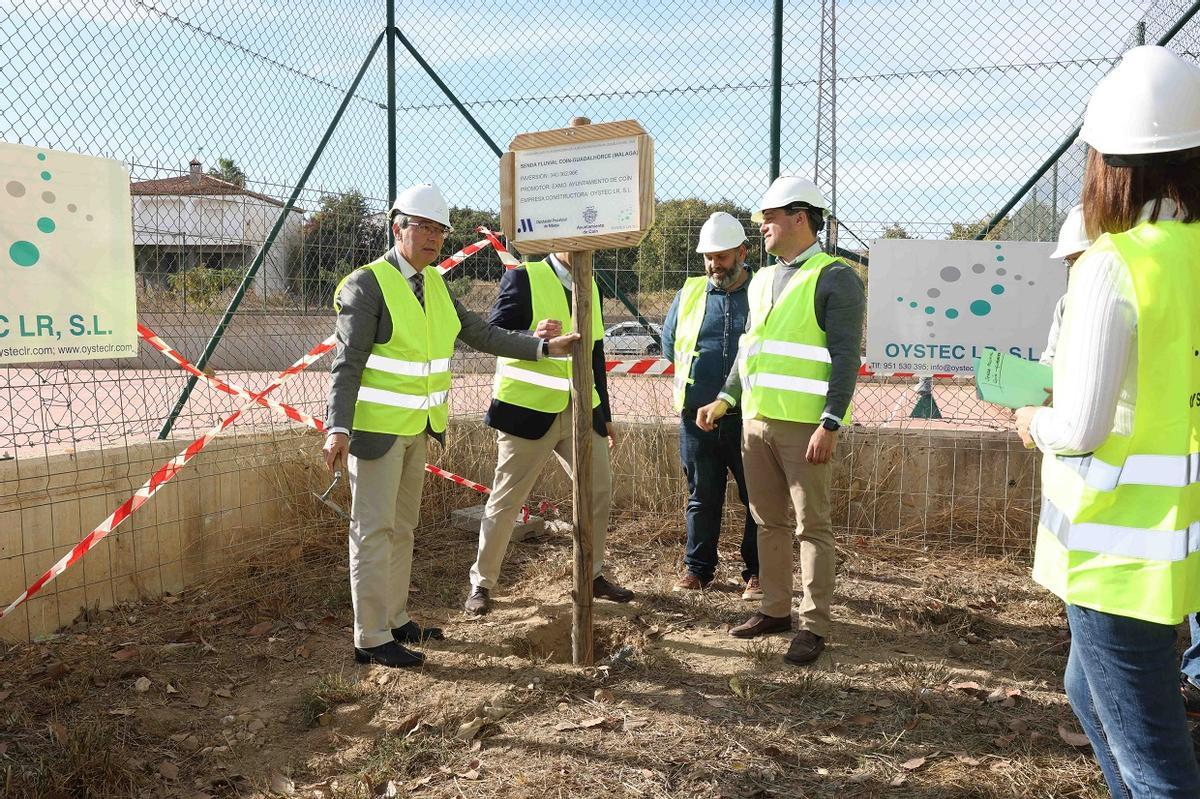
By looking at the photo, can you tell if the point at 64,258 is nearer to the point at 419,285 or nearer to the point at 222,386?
the point at 222,386

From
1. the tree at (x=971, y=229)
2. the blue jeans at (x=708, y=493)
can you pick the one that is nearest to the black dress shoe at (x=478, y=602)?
the blue jeans at (x=708, y=493)

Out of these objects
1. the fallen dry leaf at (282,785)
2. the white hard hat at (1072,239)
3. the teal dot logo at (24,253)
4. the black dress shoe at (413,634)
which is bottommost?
the fallen dry leaf at (282,785)

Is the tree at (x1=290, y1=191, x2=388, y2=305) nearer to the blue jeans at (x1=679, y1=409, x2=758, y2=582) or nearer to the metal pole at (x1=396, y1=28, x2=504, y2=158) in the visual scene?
the metal pole at (x1=396, y1=28, x2=504, y2=158)

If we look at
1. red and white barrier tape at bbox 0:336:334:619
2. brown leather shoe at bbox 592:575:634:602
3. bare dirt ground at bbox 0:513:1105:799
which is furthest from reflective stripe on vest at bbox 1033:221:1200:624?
red and white barrier tape at bbox 0:336:334:619

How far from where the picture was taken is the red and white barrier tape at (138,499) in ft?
14.4

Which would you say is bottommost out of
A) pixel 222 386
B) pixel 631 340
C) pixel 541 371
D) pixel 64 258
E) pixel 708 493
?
pixel 708 493

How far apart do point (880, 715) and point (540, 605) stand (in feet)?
6.79

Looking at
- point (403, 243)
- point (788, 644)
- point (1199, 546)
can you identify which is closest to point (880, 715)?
point (788, 644)

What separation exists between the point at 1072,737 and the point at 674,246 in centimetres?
422

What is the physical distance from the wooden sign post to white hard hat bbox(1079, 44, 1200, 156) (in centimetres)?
202

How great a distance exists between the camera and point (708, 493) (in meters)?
5.57

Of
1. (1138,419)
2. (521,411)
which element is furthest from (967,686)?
(521,411)

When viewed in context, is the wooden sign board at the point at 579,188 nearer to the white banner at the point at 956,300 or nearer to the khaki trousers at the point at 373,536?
the khaki trousers at the point at 373,536

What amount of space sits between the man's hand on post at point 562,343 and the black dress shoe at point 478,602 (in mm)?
1546
